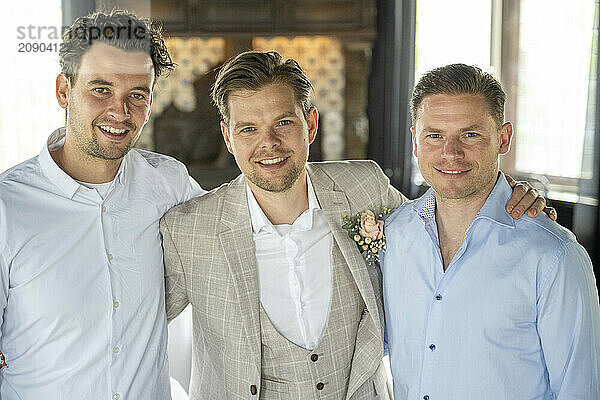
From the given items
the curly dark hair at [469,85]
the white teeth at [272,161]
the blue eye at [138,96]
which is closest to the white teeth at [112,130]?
the blue eye at [138,96]

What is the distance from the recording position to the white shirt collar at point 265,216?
1986 millimetres

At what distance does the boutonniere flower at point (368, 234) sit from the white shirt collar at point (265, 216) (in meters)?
0.10

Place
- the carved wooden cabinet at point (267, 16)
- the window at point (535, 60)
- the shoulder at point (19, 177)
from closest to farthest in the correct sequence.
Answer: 1. the shoulder at point (19, 177)
2. the window at point (535, 60)
3. the carved wooden cabinet at point (267, 16)

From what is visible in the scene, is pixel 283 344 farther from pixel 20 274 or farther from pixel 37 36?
pixel 37 36

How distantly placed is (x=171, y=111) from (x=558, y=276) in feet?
13.7

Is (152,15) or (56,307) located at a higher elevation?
(152,15)

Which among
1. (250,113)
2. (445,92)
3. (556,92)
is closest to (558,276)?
(445,92)

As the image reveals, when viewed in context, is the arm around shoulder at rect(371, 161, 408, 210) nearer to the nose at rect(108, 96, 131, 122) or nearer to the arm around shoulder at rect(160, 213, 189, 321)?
the arm around shoulder at rect(160, 213, 189, 321)

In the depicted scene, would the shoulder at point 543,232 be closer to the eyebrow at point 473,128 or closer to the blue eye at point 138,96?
the eyebrow at point 473,128

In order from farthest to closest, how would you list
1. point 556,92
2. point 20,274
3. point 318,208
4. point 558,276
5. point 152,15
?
point 152,15 < point 556,92 < point 318,208 < point 20,274 < point 558,276

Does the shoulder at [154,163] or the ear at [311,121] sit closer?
the shoulder at [154,163]

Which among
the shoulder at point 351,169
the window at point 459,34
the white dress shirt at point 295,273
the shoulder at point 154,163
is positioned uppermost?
the window at point 459,34

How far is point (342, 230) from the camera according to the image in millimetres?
2006

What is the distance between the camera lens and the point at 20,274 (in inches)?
64.5
